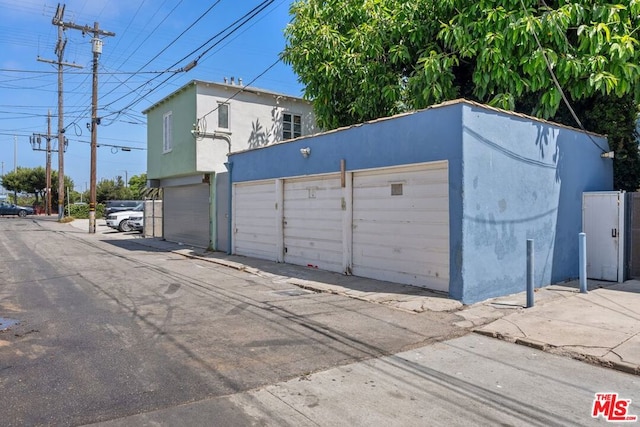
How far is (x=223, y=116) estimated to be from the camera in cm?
1636

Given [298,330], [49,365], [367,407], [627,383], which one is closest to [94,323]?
[49,365]

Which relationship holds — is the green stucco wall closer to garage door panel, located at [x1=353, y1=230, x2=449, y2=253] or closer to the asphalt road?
the asphalt road

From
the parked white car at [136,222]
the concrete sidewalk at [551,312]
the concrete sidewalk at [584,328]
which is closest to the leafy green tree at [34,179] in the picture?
the parked white car at [136,222]

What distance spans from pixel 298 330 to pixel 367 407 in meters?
2.29

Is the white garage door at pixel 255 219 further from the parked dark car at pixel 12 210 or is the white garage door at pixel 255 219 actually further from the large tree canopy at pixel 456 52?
the parked dark car at pixel 12 210

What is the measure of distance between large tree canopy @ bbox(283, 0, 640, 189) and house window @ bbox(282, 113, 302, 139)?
3.32 m

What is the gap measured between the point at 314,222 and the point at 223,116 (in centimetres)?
738

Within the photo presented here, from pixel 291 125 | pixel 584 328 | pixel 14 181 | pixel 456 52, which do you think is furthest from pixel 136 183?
pixel 584 328

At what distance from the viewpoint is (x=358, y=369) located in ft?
14.8

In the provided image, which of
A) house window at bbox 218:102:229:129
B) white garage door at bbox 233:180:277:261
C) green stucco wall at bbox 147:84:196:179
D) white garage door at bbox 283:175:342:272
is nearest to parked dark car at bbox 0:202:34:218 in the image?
green stucco wall at bbox 147:84:196:179

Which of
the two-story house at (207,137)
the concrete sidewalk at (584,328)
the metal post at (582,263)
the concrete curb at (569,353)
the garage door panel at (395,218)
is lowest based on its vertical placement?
the concrete curb at (569,353)

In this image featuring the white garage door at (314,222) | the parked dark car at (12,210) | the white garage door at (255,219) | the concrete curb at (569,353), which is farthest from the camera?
the parked dark car at (12,210)

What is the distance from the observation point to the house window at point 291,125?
1831cm

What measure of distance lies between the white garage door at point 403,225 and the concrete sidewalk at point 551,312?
1.17 feet
